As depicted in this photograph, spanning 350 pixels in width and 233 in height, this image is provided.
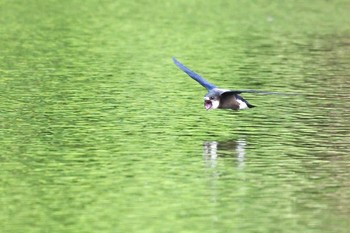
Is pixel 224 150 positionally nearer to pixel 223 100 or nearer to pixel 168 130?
pixel 223 100

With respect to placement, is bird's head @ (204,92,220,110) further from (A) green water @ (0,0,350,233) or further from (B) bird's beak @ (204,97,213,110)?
(A) green water @ (0,0,350,233)

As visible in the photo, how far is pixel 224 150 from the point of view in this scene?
14.7 metres

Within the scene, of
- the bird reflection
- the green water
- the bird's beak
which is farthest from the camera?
the bird's beak

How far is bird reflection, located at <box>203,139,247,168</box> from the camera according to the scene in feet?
46.3

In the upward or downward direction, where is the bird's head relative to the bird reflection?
upward

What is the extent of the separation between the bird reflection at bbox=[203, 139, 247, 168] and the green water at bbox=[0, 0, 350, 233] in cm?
2

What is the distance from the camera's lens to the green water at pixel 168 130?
11.8 meters

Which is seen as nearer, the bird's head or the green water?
the green water

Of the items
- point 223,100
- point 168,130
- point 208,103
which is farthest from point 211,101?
point 168,130

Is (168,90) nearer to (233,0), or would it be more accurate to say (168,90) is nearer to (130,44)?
(130,44)

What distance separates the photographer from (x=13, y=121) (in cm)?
1619

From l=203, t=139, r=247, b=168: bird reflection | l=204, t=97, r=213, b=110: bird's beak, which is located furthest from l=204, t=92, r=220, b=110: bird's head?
l=203, t=139, r=247, b=168: bird reflection

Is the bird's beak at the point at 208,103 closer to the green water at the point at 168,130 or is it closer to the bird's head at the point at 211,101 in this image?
the bird's head at the point at 211,101

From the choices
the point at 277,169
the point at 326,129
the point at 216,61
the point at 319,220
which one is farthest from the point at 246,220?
the point at 216,61
